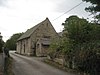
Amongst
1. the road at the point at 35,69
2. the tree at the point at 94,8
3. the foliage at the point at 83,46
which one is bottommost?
the road at the point at 35,69

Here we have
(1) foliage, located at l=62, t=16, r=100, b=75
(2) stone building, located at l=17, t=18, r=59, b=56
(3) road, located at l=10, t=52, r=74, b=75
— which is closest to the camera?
(1) foliage, located at l=62, t=16, r=100, b=75

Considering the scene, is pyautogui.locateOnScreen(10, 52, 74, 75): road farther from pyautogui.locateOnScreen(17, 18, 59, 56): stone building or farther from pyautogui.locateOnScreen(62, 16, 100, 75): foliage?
pyautogui.locateOnScreen(17, 18, 59, 56): stone building

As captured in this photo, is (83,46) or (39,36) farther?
(39,36)

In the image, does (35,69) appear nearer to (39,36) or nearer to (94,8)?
(94,8)

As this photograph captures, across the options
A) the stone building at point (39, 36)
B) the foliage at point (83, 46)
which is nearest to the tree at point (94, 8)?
the foliage at point (83, 46)

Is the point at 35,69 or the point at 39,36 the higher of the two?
the point at 39,36

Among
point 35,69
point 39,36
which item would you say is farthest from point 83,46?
point 39,36

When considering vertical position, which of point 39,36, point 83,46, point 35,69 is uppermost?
point 39,36

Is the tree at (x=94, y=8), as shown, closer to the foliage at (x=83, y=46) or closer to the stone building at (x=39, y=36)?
the foliage at (x=83, y=46)

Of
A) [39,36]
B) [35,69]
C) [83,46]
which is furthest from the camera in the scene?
[39,36]

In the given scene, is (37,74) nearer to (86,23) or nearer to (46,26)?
(86,23)

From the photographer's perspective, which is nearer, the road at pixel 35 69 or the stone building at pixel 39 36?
the road at pixel 35 69

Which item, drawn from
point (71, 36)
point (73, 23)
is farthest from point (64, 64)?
point (73, 23)

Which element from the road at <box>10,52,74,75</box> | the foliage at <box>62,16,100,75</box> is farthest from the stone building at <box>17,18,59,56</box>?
the foliage at <box>62,16,100,75</box>
